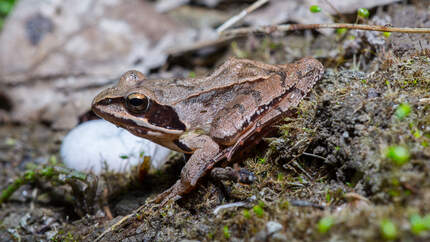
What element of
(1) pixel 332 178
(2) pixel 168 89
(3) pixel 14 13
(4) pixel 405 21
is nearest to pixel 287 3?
(4) pixel 405 21

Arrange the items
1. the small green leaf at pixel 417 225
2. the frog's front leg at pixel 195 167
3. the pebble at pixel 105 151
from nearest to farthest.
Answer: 1. the small green leaf at pixel 417 225
2. the frog's front leg at pixel 195 167
3. the pebble at pixel 105 151

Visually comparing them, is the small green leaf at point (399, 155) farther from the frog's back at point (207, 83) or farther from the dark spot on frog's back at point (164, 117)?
the dark spot on frog's back at point (164, 117)

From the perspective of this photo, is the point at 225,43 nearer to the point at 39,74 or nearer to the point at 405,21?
the point at 405,21

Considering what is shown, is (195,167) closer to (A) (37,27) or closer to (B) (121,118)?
(B) (121,118)

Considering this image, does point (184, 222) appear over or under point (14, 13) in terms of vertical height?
under

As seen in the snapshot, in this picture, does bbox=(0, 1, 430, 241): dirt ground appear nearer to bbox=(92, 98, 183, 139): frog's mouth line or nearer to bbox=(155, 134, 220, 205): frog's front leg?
bbox=(155, 134, 220, 205): frog's front leg

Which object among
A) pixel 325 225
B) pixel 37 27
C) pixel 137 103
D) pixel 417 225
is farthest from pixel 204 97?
pixel 37 27

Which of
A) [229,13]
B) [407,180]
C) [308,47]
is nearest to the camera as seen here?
[407,180]

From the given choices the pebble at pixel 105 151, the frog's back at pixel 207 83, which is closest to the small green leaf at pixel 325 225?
the frog's back at pixel 207 83
